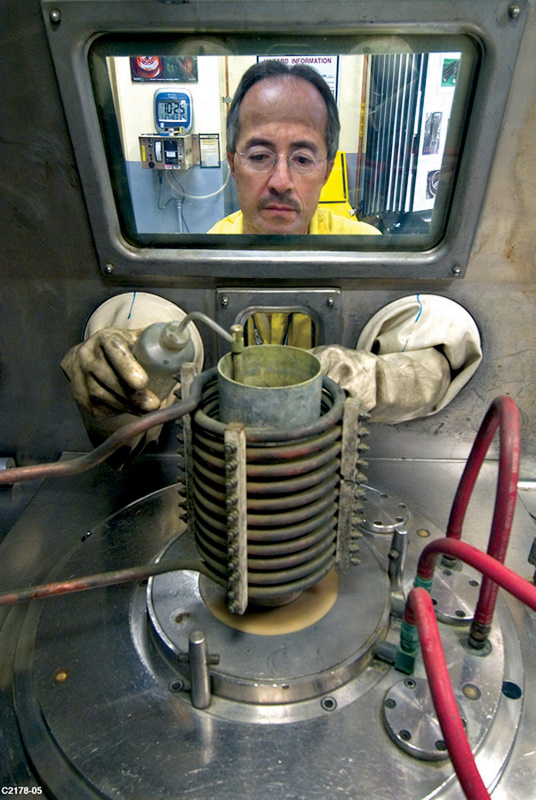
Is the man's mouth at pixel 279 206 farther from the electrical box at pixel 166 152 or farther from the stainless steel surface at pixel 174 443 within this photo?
the electrical box at pixel 166 152

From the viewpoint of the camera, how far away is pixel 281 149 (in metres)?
1.23

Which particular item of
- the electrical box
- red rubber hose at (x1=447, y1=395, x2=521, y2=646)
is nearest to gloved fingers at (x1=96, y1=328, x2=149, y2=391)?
the electrical box

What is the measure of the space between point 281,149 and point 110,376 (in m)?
0.65

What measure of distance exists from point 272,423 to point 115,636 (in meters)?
0.50

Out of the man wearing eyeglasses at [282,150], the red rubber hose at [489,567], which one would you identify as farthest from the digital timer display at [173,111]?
the red rubber hose at [489,567]

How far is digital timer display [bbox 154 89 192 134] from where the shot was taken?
119cm

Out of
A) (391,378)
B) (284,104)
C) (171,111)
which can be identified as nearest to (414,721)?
(391,378)

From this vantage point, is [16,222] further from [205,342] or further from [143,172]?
[205,342]

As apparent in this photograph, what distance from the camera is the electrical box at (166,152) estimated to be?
1.29 metres

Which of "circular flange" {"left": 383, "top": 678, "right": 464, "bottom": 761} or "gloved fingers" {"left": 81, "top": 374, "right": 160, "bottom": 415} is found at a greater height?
"gloved fingers" {"left": 81, "top": 374, "right": 160, "bottom": 415}

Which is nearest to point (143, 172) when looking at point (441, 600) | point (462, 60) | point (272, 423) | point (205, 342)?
point (205, 342)

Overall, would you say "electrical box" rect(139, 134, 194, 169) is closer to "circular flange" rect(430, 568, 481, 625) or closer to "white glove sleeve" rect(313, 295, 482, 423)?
"white glove sleeve" rect(313, 295, 482, 423)

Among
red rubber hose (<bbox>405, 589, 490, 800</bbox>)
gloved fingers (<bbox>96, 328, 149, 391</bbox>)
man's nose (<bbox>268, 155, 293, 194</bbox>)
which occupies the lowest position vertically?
red rubber hose (<bbox>405, 589, 490, 800</bbox>)

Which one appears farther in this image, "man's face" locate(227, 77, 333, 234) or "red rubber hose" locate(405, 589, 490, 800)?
"man's face" locate(227, 77, 333, 234)
